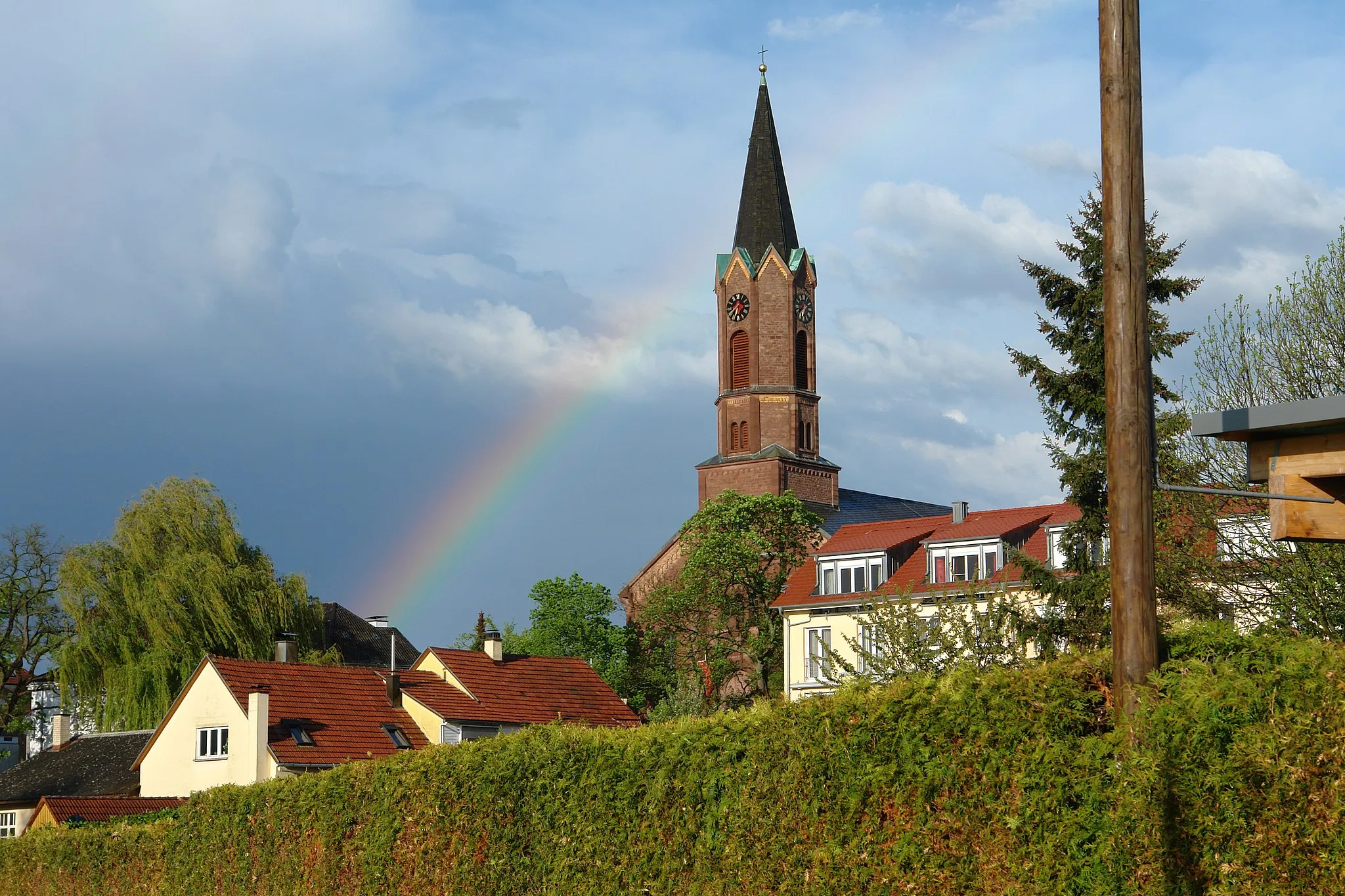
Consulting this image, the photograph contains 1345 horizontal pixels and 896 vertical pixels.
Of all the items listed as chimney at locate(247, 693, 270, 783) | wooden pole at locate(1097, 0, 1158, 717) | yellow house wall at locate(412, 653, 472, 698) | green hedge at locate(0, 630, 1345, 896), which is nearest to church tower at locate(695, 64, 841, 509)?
yellow house wall at locate(412, 653, 472, 698)

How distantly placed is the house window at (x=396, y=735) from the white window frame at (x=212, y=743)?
4.97 meters

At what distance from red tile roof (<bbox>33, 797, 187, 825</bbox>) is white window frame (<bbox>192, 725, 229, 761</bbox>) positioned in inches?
61.4

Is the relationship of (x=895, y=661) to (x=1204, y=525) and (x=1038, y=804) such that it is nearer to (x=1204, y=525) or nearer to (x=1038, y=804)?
(x=1204, y=525)

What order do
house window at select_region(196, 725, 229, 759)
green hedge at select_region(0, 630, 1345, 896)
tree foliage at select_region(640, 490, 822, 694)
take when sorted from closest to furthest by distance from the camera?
green hedge at select_region(0, 630, 1345, 896), house window at select_region(196, 725, 229, 759), tree foliage at select_region(640, 490, 822, 694)

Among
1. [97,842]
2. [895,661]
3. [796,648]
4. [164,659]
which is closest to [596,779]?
[895,661]

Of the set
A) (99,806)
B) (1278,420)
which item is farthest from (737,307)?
(1278,420)

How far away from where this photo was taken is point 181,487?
211ft

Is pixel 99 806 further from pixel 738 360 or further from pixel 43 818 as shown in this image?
pixel 738 360

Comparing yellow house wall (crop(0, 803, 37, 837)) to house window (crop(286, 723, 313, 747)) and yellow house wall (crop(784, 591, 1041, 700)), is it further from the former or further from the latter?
yellow house wall (crop(784, 591, 1041, 700))

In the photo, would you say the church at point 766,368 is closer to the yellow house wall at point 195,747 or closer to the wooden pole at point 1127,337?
the yellow house wall at point 195,747

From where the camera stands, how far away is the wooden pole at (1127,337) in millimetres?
9953

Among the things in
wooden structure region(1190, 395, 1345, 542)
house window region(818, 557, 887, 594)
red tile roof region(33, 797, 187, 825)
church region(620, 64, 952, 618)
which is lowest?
red tile roof region(33, 797, 187, 825)

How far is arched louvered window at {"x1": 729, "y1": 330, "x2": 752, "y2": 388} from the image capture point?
93938 mm

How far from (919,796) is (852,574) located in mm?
45351
